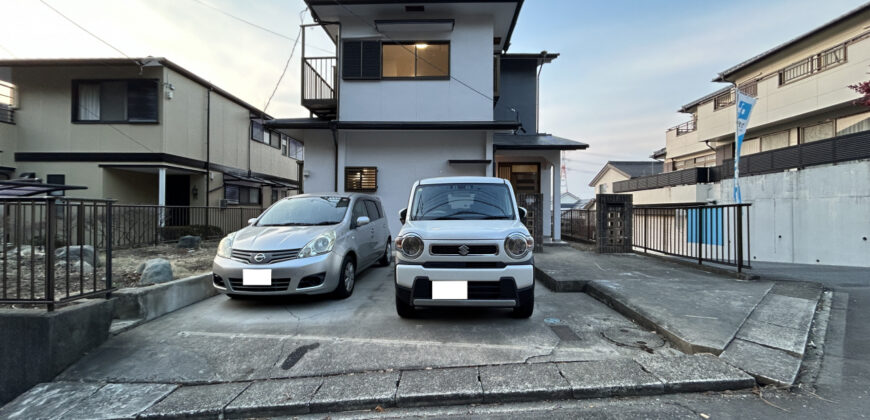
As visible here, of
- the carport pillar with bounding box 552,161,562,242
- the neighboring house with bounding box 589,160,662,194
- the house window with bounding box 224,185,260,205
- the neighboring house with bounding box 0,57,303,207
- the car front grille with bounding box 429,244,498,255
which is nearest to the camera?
the car front grille with bounding box 429,244,498,255

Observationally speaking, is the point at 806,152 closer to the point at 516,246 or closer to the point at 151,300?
the point at 516,246

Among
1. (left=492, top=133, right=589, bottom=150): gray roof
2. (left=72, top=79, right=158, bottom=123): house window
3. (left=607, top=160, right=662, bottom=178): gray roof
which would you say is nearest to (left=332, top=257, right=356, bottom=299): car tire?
(left=492, top=133, right=589, bottom=150): gray roof

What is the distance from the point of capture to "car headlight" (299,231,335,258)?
13.9 feet

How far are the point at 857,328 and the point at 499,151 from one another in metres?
7.44

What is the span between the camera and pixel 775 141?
1376 centimetres

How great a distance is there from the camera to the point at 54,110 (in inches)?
422

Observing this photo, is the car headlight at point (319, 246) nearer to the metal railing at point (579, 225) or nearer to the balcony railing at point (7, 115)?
the metal railing at point (579, 225)

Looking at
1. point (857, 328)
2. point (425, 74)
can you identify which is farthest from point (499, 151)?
point (857, 328)

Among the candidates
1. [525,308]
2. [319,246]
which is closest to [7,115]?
[319,246]

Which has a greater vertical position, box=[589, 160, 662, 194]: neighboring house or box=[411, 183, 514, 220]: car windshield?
box=[589, 160, 662, 194]: neighboring house

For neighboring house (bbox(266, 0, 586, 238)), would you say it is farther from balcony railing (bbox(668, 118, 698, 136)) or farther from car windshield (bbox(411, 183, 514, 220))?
balcony railing (bbox(668, 118, 698, 136))

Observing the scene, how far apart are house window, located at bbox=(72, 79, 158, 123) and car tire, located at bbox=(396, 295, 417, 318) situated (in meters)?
11.6

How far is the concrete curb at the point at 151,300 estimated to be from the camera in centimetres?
377

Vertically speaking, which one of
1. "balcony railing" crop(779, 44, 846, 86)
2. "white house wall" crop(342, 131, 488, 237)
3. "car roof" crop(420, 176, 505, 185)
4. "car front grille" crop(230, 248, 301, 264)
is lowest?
"car front grille" crop(230, 248, 301, 264)
